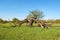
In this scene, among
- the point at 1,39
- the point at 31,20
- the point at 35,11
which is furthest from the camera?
the point at 35,11

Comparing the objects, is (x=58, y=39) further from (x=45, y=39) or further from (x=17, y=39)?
(x=17, y=39)

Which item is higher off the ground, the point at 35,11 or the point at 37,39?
the point at 35,11

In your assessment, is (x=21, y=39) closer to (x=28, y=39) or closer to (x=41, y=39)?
(x=28, y=39)

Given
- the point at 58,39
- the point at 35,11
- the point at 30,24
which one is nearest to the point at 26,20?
the point at 30,24

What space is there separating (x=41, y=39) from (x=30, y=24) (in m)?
13.1

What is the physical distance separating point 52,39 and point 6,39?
366 cm

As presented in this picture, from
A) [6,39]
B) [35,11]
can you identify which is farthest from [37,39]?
[35,11]

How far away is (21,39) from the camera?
569 inches

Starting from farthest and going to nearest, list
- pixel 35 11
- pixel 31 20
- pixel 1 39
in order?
1. pixel 35 11
2. pixel 31 20
3. pixel 1 39

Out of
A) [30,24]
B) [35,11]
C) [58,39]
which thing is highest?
[35,11]

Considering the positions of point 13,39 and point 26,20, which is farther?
point 26,20

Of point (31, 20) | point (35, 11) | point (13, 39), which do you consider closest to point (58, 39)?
point (13, 39)

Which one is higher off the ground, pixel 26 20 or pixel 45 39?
pixel 26 20

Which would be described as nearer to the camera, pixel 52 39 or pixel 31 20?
pixel 52 39
